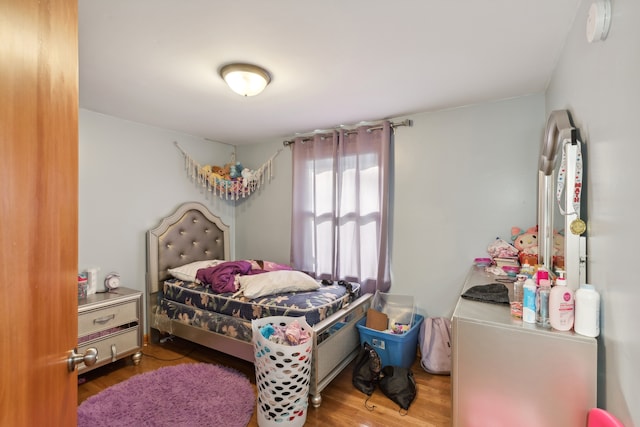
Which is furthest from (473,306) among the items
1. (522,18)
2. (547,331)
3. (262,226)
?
(262,226)

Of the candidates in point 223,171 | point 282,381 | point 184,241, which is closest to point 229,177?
point 223,171

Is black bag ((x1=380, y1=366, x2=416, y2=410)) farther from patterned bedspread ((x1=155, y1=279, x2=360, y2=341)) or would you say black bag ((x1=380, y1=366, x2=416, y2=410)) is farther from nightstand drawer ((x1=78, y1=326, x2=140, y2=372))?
nightstand drawer ((x1=78, y1=326, x2=140, y2=372))

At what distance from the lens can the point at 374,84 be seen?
208cm

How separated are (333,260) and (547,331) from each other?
82.9 inches

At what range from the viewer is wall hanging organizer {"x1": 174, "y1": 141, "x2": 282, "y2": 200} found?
11.2 feet

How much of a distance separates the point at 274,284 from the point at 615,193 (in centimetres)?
212

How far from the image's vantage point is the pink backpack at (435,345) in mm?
2322

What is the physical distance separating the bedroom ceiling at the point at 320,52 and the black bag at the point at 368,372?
6.58ft

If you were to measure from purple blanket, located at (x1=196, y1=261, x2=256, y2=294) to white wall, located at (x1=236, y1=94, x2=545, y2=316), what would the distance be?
1494mm

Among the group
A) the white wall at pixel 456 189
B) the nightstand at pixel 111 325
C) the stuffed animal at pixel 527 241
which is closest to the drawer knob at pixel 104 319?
the nightstand at pixel 111 325

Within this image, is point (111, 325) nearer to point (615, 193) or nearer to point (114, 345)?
point (114, 345)

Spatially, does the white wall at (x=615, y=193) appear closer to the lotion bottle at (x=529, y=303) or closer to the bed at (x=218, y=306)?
the lotion bottle at (x=529, y=303)

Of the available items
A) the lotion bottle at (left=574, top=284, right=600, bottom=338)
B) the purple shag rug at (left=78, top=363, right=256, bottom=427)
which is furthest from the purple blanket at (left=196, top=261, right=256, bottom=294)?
the lotion bottle at (left=574, top=284, right=600, bottom=338)

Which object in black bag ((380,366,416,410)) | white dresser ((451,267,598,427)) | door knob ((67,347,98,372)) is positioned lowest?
black bag ((380,366,416,410))
